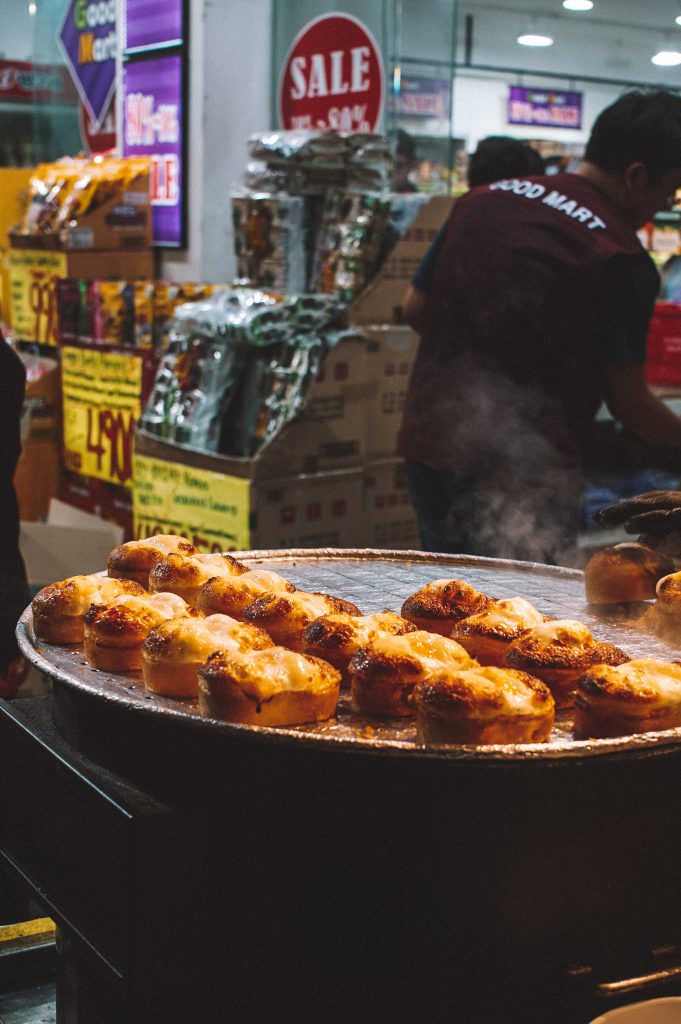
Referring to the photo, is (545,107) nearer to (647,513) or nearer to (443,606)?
(647,513)

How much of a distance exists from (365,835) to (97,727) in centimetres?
43

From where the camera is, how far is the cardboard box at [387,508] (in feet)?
14.5

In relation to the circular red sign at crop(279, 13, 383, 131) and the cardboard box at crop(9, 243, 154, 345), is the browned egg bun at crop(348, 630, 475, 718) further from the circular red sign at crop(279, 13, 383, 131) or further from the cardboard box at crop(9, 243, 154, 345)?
the cardboard box at crop(9, 243, 154, 345)

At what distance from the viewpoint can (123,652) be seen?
1632mm

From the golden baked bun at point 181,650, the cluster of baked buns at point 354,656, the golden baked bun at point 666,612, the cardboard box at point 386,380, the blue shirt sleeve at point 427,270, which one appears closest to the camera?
the cluster of baked buns at point 354,656

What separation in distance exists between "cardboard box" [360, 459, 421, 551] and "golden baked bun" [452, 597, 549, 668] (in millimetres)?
2684

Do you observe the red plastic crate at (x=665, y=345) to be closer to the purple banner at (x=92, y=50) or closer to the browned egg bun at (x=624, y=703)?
the purple banner at (x=92, y=50)

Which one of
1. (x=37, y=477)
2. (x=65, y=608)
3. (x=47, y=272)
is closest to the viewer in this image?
(x=65, y=608)

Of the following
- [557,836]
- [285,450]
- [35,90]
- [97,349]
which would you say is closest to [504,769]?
[557,836]

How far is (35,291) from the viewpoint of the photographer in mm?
6039

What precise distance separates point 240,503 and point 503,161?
1.55 m

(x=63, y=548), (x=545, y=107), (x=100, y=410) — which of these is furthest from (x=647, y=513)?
(x=545, y=107)

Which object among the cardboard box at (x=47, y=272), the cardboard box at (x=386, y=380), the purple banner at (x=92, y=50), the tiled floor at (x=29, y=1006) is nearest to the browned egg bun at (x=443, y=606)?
the tiled floor at (x=29, y=1006)

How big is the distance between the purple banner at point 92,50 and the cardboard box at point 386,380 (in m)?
2.99
